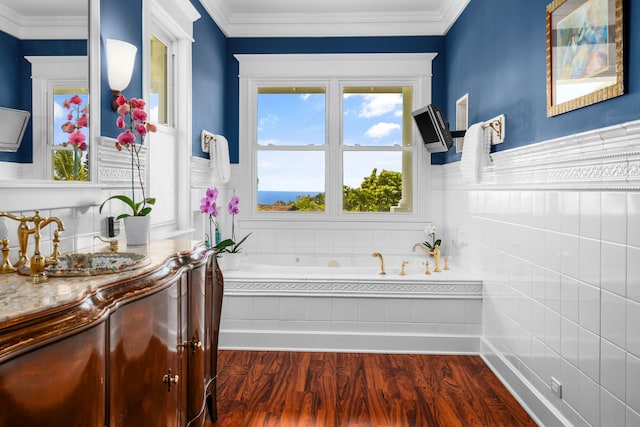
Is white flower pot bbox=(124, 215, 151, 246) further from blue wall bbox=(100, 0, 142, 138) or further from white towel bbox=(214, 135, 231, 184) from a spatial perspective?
white towel bbox=(214, 135, 231, 184)

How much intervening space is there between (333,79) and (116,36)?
8.18ft

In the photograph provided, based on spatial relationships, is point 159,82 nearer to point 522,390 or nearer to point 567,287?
point 567,287

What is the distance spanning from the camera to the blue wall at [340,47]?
14.6ft

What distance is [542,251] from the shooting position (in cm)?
241

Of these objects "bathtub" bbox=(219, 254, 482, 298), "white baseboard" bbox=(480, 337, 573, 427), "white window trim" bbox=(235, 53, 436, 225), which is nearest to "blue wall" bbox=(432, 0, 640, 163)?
"white window trim" bbox=(235, 53, 436, 225)

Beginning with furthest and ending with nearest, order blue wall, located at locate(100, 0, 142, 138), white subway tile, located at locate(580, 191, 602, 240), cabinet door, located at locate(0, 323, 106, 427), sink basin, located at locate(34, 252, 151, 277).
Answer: blue wall, located at locate(100, 0, 142, 138), white subway tile, located at locate(580, 191, 602, 240), sink basin, located at locate(34, 252, 151, 277), cabinet door, located at locate(0, 323, 106, 427)

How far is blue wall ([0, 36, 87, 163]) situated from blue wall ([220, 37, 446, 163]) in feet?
9.76

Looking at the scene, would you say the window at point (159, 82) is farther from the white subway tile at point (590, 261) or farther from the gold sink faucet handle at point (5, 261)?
the white subway tile at point (590, 261)

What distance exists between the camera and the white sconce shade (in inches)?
89.4

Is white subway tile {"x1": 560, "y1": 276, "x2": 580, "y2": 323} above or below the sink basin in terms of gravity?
below

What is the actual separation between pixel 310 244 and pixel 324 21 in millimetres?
2065

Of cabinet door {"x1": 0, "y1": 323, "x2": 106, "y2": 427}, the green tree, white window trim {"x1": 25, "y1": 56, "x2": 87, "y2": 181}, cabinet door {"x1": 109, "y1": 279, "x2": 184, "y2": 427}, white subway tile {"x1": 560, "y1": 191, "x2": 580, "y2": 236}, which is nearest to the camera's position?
cabinet door {"x1": 0, "y1": 323, "x2": 106, "y2": 427}

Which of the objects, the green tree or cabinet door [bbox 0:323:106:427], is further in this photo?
the green tree

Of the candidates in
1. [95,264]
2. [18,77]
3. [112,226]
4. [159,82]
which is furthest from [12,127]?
[159,82]
